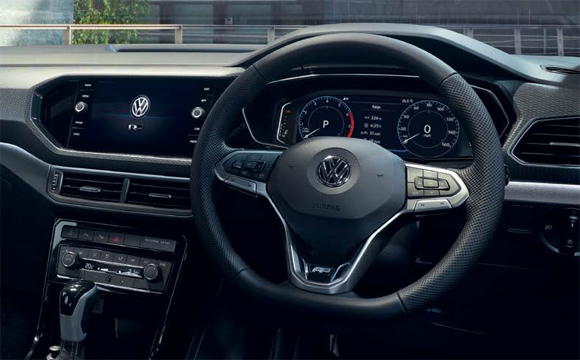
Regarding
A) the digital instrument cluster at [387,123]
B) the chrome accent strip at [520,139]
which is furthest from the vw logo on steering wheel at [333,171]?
the chrome accent strip at [520,139]

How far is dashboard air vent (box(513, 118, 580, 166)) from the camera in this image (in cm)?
153

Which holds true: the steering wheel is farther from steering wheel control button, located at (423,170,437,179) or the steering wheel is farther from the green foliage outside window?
the green foliage outside window

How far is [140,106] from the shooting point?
1.91 metres

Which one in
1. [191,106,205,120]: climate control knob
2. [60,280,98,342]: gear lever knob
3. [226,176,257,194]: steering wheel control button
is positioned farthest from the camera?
[191,106,205,120]: climate control knob

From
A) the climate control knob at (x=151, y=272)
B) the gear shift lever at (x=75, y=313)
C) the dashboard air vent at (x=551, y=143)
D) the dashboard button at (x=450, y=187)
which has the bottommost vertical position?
the gear shift lever at (x=75, y=313)

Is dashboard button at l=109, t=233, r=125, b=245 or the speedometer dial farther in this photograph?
dashboard button at l=109, t=233, r=125, b=245

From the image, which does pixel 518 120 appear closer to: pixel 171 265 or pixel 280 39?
pixel 280 39

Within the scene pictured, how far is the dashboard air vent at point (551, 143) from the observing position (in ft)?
5.02

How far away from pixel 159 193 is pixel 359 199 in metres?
0.69

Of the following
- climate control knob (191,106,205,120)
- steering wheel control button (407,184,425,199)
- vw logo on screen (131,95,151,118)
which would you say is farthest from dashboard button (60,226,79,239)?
steering wheel control button (407,184,425,199)

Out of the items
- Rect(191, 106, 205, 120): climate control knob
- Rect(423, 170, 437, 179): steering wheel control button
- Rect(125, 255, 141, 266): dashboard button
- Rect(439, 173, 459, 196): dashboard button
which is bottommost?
Rect(125, 255, 141, 266): dashboard button

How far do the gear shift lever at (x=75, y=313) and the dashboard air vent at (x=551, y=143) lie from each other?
1.07m

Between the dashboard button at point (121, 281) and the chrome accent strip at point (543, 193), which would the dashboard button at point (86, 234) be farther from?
the chrome accent strip at point (543, 193)

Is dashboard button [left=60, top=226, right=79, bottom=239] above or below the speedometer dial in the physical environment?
below
